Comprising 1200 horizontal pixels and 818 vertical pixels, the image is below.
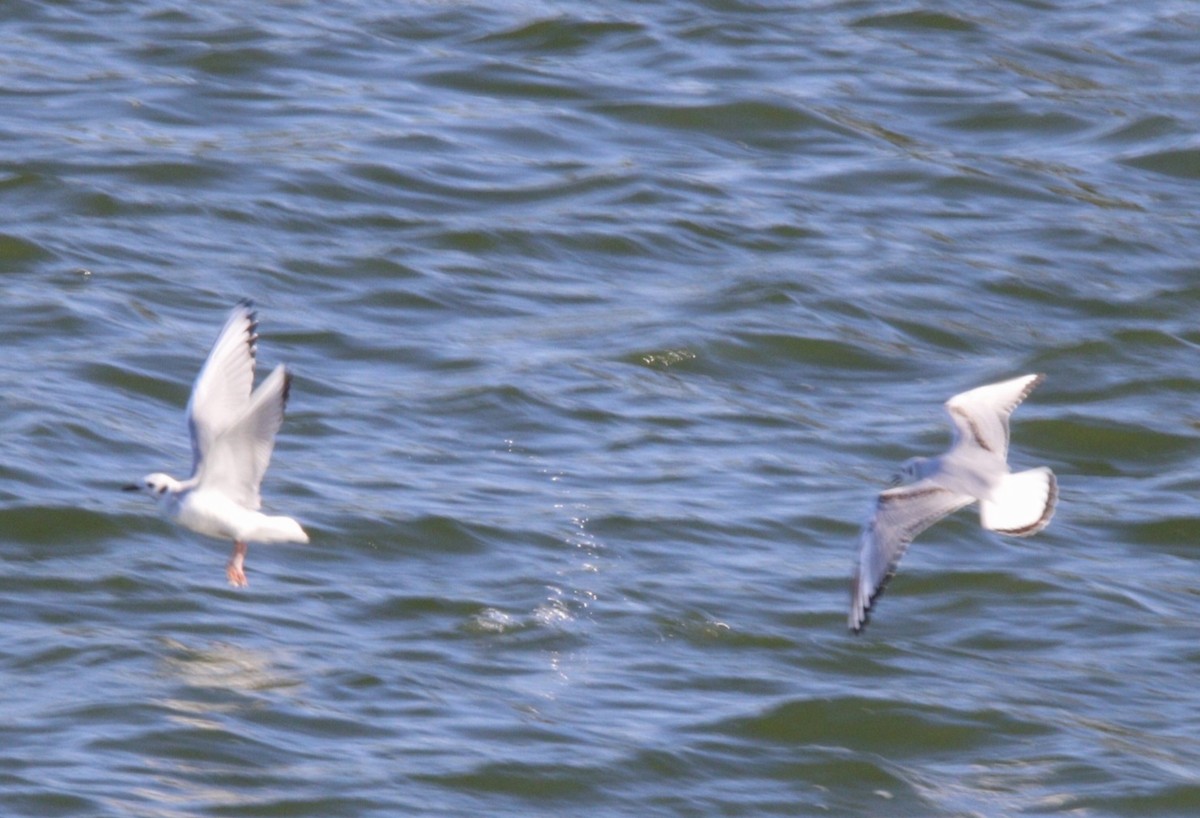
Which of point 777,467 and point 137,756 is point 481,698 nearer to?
point 137,756

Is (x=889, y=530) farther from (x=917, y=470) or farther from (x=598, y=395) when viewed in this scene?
(x=598, y=395)

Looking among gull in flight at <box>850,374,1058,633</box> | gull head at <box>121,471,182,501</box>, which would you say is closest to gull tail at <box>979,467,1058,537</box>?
gull in flight at <box>850,374,1058,633</box>

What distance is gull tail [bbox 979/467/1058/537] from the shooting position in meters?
8.11

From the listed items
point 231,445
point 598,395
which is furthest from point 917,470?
point 598,395

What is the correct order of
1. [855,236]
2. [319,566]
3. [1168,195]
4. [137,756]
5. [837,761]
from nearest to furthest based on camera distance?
[137,756] < [837,761] < [319,566] < [855,236] < [1168,195]

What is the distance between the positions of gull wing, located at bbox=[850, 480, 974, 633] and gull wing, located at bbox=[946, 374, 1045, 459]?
0.56 metres

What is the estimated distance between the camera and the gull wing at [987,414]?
888 centimetres

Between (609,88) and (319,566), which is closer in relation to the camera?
(319,566)

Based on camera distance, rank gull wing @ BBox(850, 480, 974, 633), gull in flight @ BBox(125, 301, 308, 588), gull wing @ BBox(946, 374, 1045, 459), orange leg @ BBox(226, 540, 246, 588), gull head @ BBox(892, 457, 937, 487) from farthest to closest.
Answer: gull wing @ BBox(946, 374, 1045, 459)
orange leg @ BBox(226, 540, 246, 588)
gull head @ BBox(892, 457, 937, 487)
gull in flight @ BBox(125, 301, 308, 588)
gull wing @ BBox(850, 480, 974, 633)

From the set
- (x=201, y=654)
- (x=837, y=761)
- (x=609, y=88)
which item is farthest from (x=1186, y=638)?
(x=609, y=88)

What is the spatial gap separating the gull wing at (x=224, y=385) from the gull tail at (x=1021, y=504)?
2602mm

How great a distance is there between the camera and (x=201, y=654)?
8898 millimetres

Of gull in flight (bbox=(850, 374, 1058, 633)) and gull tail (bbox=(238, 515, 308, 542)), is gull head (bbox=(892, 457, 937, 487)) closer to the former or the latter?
gull in flight (bbox=(850, 374, 1058, 633))

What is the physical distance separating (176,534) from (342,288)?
2.84m
